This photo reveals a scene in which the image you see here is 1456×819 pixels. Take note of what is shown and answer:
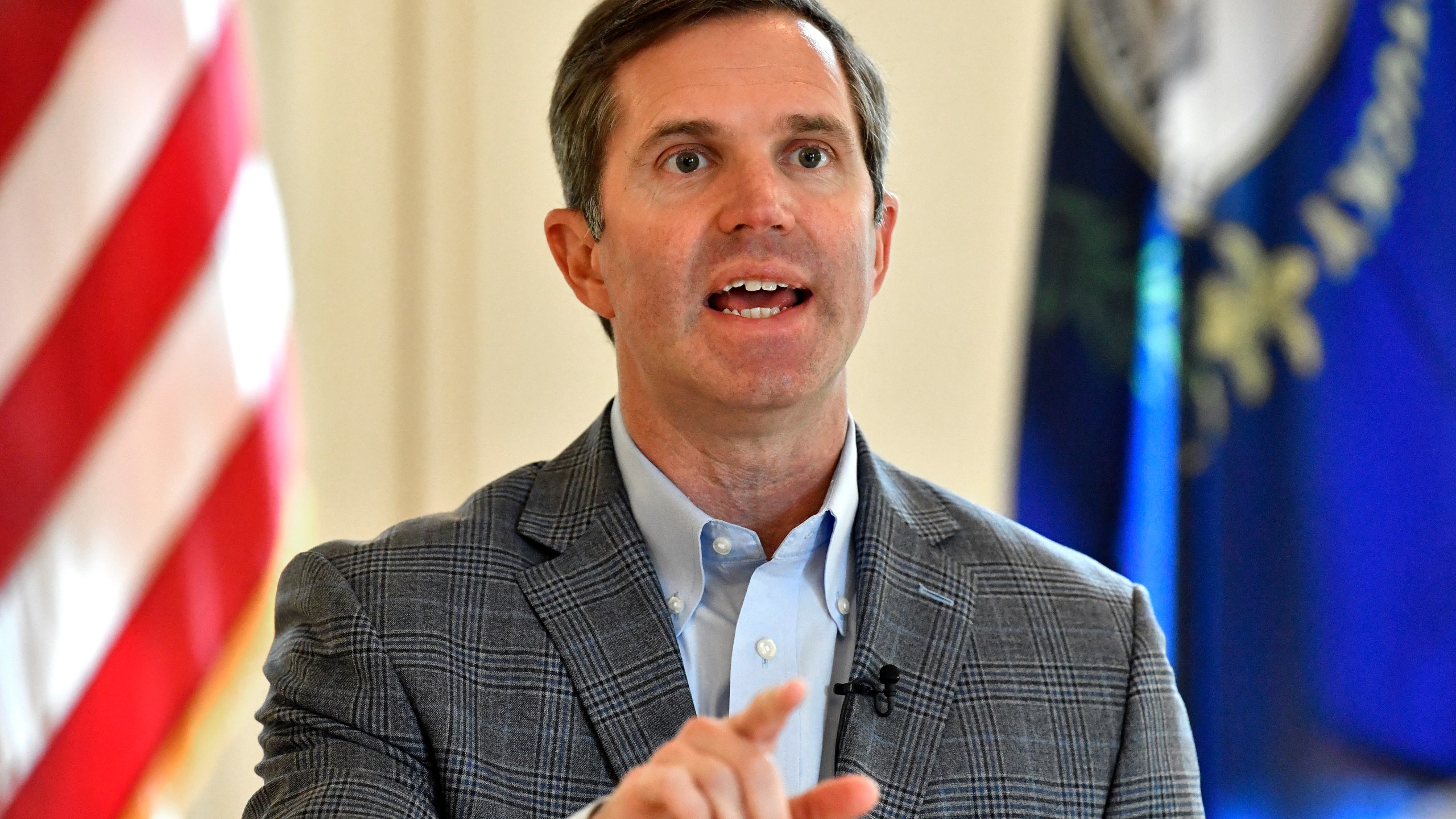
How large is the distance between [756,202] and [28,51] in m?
1.95

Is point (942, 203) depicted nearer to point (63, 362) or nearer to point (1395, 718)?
point (1395, 718)

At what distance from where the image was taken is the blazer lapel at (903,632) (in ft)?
6.03

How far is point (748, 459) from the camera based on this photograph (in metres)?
2.04

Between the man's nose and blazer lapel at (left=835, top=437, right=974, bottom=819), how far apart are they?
0.46 metres

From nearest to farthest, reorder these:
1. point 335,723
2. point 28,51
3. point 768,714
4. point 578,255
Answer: point 768,714, point 335,723, point 578,255, point 28,51

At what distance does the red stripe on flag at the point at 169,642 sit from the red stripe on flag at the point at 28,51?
2.61 feet

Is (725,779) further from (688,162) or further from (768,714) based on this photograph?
(688,162)

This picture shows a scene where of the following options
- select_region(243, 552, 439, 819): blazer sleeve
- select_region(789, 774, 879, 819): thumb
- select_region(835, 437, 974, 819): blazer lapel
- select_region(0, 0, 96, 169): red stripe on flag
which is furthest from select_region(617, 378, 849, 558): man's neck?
select_region(0, 0, 96, 169): red stripe on flag

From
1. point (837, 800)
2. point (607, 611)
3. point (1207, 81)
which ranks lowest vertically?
point (837, 800)

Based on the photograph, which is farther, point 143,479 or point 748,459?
point 143,479

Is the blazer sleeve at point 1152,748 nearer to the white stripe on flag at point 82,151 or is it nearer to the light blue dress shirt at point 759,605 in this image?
the light blue dress shirt at point 759,605

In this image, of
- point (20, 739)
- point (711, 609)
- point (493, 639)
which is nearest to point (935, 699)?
point (711, 609)

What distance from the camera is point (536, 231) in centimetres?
353

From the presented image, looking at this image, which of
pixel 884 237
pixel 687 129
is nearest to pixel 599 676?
pixel 687 129
